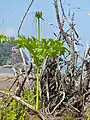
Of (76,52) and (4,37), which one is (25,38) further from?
(76,52)

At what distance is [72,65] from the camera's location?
2.76 metres

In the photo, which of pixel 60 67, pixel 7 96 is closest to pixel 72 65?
pixel 60 67

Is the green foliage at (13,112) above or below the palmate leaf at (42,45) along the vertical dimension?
below

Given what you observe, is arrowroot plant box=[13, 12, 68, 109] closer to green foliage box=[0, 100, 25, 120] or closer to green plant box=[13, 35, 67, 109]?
green plant box=[13, 35, 67, 109]

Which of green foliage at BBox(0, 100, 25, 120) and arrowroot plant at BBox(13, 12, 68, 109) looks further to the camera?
green foliage at BBox(0, 100, 25, 120)

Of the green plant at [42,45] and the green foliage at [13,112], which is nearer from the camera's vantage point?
the green plant at [42,45]

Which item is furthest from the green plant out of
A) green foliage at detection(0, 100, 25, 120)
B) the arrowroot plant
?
green foliage at detection(0, 100, 25, 120)

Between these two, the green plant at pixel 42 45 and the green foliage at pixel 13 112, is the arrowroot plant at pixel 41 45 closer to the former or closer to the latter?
the green plant at pixel 42 45

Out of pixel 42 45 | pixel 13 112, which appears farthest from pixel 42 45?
pixel 13 112

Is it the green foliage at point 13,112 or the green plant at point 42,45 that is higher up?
the green plant at point 42,45

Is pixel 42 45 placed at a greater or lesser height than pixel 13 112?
greater

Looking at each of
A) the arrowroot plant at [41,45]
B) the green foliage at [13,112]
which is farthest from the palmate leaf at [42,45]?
the green foliage at [13,112]

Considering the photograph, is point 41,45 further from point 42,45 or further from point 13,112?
point 13,112

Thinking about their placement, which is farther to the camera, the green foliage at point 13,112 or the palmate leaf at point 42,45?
the green foliage at point 13,112
